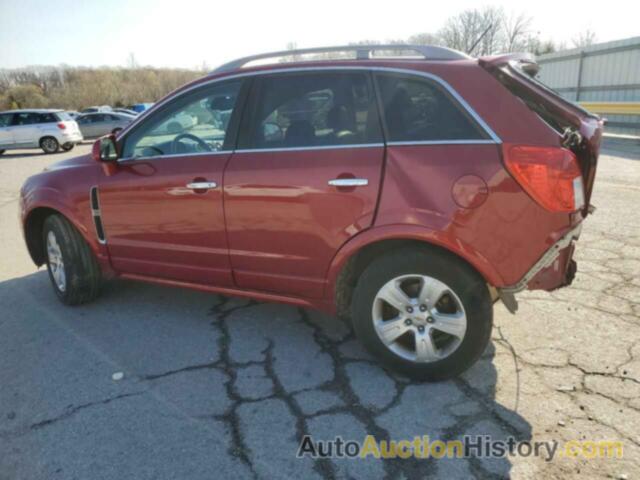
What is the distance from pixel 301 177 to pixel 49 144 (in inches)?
757

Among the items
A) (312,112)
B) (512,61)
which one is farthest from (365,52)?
(512,61)

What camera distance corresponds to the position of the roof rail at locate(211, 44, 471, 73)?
2.86 meters

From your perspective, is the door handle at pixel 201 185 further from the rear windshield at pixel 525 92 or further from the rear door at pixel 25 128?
the rear door at pixel 25 128

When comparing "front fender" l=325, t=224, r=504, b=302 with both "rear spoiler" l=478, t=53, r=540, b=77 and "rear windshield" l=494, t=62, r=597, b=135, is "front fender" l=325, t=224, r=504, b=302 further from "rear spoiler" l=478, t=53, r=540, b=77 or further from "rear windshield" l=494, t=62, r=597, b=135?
"rear spoiler" l=478, t=53, r=540, b=77

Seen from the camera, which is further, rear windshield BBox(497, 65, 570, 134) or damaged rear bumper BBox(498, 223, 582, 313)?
rear windshield BBox(497, 65, 570, 134)

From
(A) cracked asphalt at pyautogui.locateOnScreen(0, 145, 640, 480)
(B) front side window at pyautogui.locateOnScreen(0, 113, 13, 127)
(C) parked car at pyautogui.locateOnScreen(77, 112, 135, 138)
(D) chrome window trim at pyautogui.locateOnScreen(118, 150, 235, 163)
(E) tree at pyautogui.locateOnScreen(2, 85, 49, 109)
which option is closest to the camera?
(A) cracked asphalt at pyautogui.locateOnScreen(0, 145, 640, 480)

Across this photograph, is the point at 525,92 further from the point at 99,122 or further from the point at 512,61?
the point at 99,122

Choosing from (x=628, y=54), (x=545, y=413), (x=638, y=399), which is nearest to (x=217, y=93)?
(x=545, y=413)

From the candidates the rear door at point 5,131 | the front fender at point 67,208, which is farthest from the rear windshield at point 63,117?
the front fender at point 67,208

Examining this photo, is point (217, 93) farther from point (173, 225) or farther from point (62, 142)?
point (62, 142)

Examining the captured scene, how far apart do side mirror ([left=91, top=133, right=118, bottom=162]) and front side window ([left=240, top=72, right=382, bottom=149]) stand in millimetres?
1109

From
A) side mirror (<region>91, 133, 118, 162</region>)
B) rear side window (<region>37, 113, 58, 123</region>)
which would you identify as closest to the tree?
rear side window (<region>37, 113, 58, 123</region>)

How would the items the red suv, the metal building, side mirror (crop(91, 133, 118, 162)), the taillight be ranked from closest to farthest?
the taillight < the red suv < side mirror (crop(91, 133, 118, 162)) < the metal building

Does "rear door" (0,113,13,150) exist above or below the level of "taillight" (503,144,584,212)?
below
